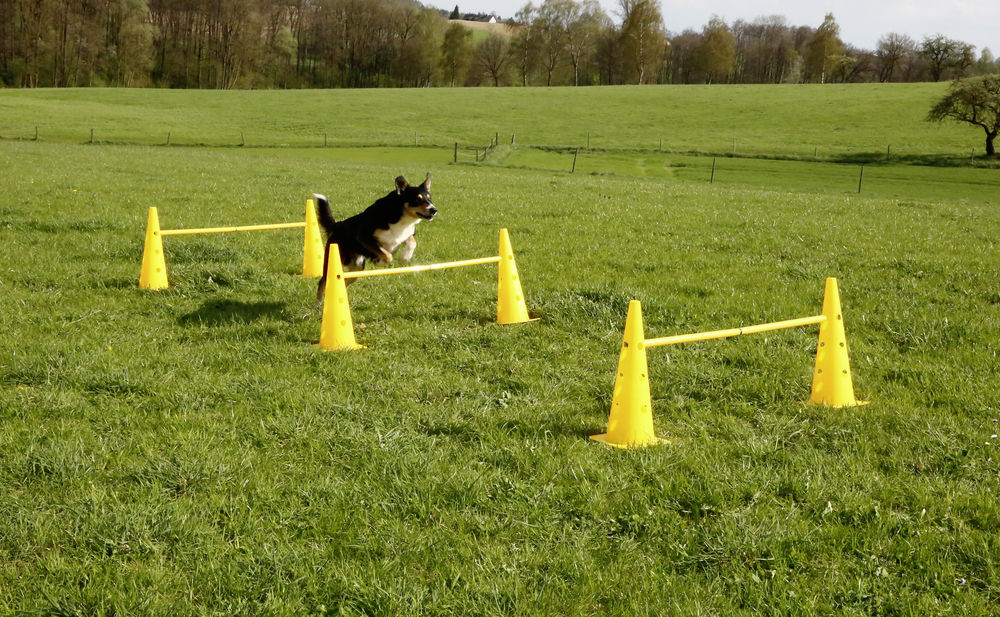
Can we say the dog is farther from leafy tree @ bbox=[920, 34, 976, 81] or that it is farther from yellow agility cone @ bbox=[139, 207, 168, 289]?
leafy tree @ bbox=[920, 34, 976, 81]

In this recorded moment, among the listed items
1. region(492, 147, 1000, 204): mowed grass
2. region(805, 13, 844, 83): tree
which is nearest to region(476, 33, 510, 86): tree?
region(805, 13, 844, 83): tree

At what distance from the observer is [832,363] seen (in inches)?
228

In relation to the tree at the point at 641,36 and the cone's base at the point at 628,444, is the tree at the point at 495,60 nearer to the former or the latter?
the tree at the point at 641,36

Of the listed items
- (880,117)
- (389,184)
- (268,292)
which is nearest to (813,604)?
(268,292)

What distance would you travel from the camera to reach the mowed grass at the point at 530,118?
182 ft

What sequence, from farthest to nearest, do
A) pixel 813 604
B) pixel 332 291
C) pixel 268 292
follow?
pixel 268 292 < pixel 332 291 < pixel 813 604

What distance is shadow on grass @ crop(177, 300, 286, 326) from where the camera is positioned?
7.90 m

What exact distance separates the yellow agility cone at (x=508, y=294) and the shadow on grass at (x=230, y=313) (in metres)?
2.37

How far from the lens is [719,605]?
11.0 feet

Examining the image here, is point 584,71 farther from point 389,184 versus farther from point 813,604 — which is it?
point 813,604

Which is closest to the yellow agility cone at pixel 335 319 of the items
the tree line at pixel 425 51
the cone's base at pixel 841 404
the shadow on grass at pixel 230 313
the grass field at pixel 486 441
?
the grass field at pixel 486 441

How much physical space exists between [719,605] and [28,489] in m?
3.68

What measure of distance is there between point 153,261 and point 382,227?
113 inches

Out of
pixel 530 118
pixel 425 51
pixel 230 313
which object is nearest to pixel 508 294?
pixel 230 313
